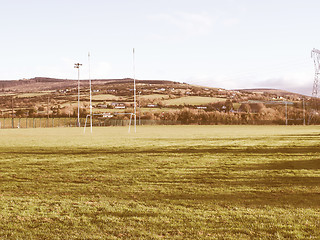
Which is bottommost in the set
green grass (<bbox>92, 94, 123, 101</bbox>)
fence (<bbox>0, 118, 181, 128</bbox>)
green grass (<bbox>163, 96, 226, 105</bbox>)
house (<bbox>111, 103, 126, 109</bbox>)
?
fence (<bbox>0, 118, 181, 128</bbox>)

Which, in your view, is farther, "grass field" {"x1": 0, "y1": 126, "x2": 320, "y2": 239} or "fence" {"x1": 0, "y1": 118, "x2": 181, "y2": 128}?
"fence" {"x1": 0, "y1": 118, "x2": 181, "y2": 128}

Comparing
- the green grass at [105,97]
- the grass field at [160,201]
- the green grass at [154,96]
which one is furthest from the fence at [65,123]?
the grass field at [160,201]

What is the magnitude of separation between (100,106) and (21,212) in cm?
9910

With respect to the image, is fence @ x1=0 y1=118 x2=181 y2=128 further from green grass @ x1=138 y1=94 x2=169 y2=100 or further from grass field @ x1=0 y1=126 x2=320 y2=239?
grass field @ x1=0 y1=126 x2=320 y2=239

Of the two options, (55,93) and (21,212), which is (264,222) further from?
(55,93)

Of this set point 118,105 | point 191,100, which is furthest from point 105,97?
point 191,100

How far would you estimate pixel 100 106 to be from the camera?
105 metres

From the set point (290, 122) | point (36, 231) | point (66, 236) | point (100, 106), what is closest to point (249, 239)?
point (66, 236)

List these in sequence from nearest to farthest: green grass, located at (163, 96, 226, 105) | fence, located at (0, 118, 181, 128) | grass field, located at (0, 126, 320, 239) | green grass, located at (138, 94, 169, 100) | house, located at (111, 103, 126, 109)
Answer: grass field, located at (0, 126, 320, 239) → fence, located at (0, 118, 181, 128) → house, located at (111, 103, 126, 109) → green grass, located at (163, 96, 226, 105) → green grass, located at (138, 94, 169, 100)

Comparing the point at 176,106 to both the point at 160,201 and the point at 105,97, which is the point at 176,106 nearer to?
the point at 105,97

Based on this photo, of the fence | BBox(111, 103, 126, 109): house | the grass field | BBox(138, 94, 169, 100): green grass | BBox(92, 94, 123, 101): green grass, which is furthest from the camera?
BBox(138, 94, 169, 100): green grass

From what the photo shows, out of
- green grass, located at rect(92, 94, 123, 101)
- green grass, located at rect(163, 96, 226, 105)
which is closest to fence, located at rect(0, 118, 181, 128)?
green grass, located at rect(163, 96, 226, 105)

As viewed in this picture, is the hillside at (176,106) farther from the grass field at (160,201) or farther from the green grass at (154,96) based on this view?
the grass field at (160,201)

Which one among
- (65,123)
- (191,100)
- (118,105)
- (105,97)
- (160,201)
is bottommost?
(65,123)
